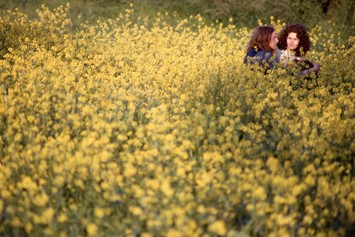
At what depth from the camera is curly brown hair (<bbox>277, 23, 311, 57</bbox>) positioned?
5.75m

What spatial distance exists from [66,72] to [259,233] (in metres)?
3.12

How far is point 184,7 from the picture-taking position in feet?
34.9

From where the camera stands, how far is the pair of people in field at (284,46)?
563cm

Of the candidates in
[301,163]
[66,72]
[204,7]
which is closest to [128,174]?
[301,163]

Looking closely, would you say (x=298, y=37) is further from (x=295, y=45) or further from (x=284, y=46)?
(x=284, y=46)

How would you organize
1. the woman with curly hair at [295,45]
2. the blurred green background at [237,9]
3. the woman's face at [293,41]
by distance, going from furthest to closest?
the blurred green background at [237,9], the woman's face at [293,41], the woman with curly hair at [295,45]

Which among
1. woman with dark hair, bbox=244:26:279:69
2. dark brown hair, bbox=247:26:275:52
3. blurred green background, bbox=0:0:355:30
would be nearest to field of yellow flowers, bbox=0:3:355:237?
woman with dark hair, bbox=244:26:279:69

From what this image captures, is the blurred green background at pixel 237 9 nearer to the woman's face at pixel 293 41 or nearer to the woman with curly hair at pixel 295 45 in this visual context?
the woman with curly hair at pixel 295 45

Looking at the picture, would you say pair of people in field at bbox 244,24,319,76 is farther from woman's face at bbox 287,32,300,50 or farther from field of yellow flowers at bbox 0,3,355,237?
field of yellow flowers at bbox 0,3,355,237

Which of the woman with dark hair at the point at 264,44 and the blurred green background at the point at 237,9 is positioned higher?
the blurred green background at the point at 237,9

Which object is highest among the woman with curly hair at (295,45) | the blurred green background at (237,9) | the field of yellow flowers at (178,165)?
the blurred green background at (237,9)

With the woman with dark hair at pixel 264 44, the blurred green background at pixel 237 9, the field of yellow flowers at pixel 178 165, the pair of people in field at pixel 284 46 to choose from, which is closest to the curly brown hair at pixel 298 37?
the pair of people in field at pixel 284 46

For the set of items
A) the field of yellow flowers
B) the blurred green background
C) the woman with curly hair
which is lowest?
the field of yellow flowers

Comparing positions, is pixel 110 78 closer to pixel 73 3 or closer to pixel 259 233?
pixel 259 233
